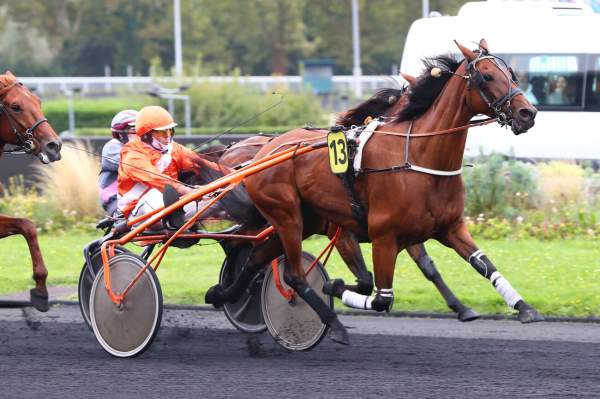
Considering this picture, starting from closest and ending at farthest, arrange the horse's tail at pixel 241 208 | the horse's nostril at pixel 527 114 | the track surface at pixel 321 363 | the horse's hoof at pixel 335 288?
1. the track surface at pixel 321 363
2. the horse's nostril at pixel 527 114
3. the horse's hoof at pixel 335 288
4. the horse's tail at pixel 241 208

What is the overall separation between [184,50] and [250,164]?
1338 inches

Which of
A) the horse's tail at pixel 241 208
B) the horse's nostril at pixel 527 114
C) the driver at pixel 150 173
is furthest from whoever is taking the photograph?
the horse's tail at pixel 241 208

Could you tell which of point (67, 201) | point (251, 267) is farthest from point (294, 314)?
point (67, 201)

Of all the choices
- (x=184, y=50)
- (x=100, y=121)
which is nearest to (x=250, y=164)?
(x=100, y=121)

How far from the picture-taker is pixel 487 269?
6.50 m

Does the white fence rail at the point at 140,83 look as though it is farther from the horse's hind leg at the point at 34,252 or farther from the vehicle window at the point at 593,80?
the horse's hind leg at the point at 34,252

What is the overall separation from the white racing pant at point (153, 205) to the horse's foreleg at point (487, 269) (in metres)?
1.58

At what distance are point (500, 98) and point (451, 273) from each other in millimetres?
3947

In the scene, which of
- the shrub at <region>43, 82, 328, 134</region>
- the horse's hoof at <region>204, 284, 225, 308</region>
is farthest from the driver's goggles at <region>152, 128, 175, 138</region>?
the shrub at <region>43, 82, 328, 134</region>

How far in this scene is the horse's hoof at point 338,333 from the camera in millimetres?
6750

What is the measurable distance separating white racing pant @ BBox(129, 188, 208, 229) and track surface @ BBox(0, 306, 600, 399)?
0.83 m

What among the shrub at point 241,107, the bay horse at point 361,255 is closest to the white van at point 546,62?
the shrub at point 241,107

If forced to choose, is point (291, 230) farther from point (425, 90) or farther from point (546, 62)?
point (546, 62)

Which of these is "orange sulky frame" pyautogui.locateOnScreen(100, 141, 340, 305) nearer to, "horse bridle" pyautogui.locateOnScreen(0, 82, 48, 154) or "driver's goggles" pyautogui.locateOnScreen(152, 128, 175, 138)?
"driver's goggles" pyautogui.locateOnScreen(152, 128, 175, 138)
